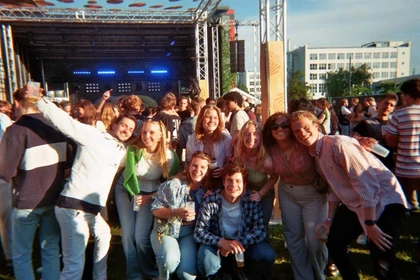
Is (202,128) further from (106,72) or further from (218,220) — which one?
(106,72)

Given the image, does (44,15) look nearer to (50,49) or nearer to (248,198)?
(50,49)

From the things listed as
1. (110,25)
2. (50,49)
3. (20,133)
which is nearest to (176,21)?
(110,25)

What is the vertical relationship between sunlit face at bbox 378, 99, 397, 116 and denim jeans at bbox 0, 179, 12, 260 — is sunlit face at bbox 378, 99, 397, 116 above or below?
above

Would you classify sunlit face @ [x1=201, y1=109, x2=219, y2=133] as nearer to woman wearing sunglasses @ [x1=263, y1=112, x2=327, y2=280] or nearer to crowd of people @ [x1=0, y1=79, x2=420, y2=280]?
crowd of people @ [x1=0, y1=79, x2=420, y2=280]

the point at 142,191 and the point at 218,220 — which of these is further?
the point at 142,191

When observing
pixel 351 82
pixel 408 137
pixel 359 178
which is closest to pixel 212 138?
pixel 359 178

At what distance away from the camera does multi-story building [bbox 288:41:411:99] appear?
96188 mm

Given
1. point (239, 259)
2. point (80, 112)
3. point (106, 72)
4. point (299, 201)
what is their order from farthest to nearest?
1. point (106, 72)
2. point (80, 112)
3. point (299, 201)
4. point (239, 259)

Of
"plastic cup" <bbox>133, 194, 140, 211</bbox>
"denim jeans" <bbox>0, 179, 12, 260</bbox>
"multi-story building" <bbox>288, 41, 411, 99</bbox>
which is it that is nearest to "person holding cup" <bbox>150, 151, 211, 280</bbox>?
"plastic cup" <bbox>133, 194, 140, 211</bbox>

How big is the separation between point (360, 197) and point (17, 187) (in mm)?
2751

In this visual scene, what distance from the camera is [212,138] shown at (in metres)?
3.44

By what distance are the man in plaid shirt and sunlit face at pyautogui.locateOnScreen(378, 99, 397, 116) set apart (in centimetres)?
223

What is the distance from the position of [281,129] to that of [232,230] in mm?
1025

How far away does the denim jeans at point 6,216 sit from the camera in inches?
140
